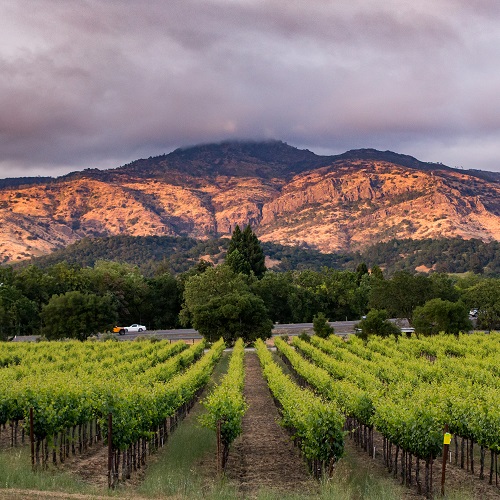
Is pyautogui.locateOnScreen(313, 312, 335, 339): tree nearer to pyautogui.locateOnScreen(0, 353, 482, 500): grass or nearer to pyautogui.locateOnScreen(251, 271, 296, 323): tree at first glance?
pyautogui.locateOnScreen(251, 271, 296, 323): tree

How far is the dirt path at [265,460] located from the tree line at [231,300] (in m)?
38.1

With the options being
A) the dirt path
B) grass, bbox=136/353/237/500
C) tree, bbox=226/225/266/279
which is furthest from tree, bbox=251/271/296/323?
grass, bbox=136/353/237/500

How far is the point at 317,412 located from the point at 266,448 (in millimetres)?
5281

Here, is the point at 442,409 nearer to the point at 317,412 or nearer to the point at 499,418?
the point at 499,418

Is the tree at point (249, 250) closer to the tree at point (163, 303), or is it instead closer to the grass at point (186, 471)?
the tree at point (163, 303)

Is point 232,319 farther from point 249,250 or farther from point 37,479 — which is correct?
point 37,479

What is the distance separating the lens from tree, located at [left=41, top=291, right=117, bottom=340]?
2670 inches

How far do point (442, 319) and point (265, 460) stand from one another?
161ft

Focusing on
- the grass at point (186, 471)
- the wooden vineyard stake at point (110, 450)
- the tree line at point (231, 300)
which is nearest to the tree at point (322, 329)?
the tree line at point (231, 300)

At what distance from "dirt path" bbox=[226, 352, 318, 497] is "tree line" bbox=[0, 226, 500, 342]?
38.1 meters

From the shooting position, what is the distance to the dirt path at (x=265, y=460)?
18.8 m

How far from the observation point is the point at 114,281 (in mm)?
96500

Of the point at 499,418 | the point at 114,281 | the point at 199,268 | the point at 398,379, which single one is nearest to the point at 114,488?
the point at 499,418

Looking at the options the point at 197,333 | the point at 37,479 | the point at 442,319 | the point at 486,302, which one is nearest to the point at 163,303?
the point at 197,333
